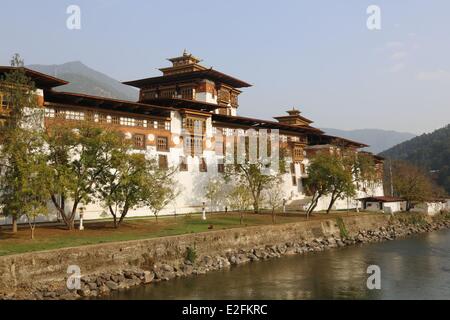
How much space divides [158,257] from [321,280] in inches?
496

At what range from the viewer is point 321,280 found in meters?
32.3

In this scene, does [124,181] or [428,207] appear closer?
[124,181]

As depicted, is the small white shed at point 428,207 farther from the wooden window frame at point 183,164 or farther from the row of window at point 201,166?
the wooden window frame at point 183,164

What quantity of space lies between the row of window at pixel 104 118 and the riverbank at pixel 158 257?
62.4 feet

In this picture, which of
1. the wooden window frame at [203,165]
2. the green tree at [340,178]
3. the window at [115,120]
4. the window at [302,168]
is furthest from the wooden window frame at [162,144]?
the window at [302,168]

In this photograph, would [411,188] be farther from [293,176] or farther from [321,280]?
[321,280]

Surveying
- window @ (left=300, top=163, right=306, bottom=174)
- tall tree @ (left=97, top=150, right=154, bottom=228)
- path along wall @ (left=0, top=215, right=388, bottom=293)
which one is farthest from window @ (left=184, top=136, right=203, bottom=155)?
Answer: window @ (left=300, top=163, right=306, bottom=174)

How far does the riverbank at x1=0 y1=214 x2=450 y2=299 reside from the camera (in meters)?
25.8

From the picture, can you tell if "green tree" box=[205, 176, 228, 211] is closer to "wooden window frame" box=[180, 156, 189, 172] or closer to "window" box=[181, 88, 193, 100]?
"wooden window frame" box=[180, 156, 189, 172]

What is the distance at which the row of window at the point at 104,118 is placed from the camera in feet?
149

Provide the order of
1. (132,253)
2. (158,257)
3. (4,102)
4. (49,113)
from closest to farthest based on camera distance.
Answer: (132,253) < (158,257) < (4,102) < (49,113)

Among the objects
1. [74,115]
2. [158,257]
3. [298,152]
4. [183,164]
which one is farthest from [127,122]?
[298,152]
